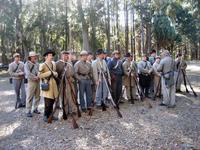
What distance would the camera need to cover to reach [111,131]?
8047 mm

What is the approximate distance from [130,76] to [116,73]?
96 centimetres

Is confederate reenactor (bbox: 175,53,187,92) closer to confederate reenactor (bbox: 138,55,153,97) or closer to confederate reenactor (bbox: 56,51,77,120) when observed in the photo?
confederate reenactor (bbox: 138,55,153,97)

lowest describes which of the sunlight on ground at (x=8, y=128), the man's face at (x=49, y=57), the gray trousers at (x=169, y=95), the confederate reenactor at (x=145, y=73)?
the sunlight on ground at (x=8, y=128)

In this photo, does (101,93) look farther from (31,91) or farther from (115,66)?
(31,91)

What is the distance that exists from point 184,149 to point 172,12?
28.7m

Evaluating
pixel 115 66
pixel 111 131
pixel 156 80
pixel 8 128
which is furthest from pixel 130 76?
pixel 8 128

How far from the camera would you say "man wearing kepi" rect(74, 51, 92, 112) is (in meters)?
9.88

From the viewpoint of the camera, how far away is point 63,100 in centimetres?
935

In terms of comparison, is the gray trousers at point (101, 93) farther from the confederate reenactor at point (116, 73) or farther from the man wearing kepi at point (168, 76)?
the man wearing kepi at point (168, 76)

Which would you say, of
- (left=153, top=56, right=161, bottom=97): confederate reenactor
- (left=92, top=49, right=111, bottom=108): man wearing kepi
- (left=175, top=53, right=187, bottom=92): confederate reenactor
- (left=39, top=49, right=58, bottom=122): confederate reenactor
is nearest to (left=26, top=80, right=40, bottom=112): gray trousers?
(left=39, top=49, right=58, bottom=122): confederate reenactor

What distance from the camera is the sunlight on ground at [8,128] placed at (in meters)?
8.28

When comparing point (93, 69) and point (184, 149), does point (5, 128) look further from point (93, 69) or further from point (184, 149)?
point (184, 149)

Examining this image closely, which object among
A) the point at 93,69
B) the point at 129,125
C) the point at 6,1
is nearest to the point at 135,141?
the point at 129,125

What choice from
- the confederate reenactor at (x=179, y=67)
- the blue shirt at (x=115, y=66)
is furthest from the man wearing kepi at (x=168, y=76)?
the confederate reenactor at (x=179, y=67)
